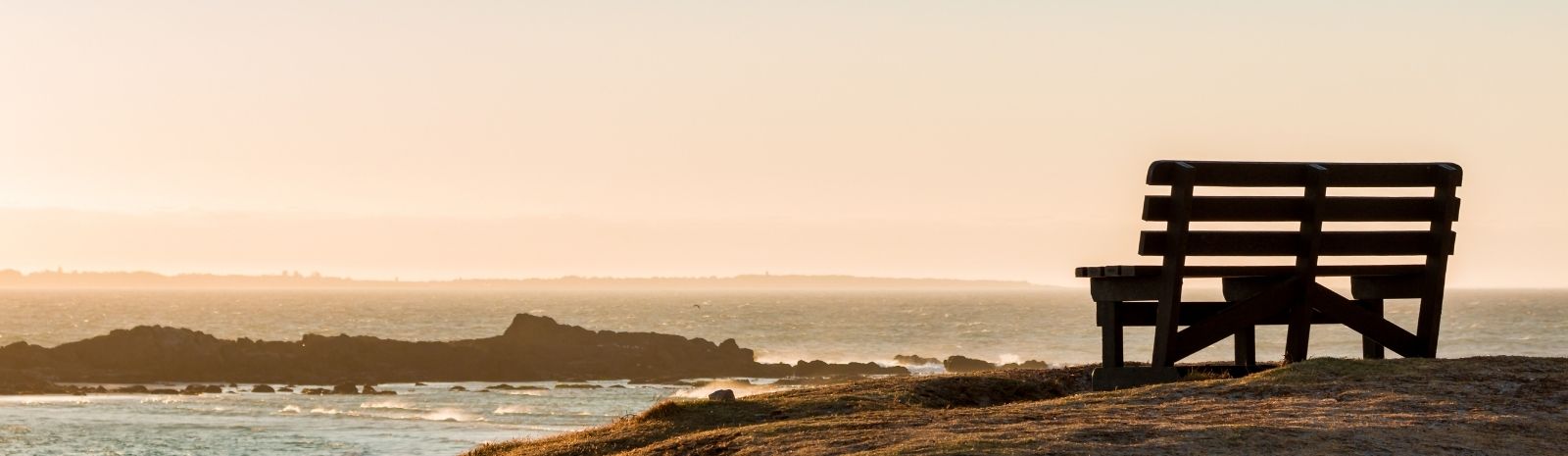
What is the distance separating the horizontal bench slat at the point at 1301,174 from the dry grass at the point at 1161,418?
5.48 ft

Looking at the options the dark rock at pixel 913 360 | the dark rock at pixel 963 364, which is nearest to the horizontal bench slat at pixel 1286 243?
the dark rock at pixel 963 364

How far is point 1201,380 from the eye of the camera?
1355 cm

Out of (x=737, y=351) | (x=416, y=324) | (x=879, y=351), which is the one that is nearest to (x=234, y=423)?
(x=737, y=351)

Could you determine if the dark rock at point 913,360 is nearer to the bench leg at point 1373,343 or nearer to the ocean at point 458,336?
the ocean at point 458,336

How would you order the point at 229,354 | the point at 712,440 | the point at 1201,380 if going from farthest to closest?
the point at 229,354
the point at 1201,380
the point at 712,440

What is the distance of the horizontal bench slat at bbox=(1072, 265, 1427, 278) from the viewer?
13.9m

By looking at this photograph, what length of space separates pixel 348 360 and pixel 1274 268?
69132 mm

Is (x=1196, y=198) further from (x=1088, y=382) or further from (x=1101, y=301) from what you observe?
(x=1088, y=382)

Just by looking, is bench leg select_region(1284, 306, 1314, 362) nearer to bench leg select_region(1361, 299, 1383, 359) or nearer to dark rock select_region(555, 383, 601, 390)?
bench leg select_region(1361, 299, 1383, 359)

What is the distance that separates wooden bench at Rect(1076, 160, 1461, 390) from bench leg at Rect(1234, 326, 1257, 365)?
20mm

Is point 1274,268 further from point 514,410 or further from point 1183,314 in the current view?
point 514,410

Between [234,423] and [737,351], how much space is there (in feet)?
129

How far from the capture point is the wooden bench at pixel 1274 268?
13742mm

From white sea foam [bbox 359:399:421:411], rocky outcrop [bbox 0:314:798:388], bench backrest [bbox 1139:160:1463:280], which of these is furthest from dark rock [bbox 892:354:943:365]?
bench backrest [bbox 1139:160:1463:280]
